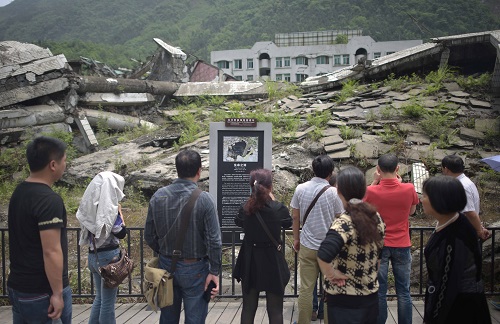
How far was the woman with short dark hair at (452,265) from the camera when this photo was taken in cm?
278

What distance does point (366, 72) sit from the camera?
51.1 feet

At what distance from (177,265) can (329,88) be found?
538 inches

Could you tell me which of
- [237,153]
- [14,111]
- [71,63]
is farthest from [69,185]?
[237,153]

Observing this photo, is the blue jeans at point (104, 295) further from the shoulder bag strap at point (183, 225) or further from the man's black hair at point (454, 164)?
the man's black hair at point (454, 164)

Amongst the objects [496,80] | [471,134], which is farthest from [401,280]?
[496,80]

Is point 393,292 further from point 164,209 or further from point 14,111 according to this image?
point 14,111

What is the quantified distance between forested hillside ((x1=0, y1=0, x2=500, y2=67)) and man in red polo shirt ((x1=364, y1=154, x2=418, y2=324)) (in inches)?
1686

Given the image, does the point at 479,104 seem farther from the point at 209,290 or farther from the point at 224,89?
the point at 209,290

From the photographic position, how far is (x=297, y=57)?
47094 millimetres

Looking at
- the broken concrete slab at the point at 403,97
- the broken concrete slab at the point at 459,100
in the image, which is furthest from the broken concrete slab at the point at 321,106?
the broken concrete slab at the point at 459,100

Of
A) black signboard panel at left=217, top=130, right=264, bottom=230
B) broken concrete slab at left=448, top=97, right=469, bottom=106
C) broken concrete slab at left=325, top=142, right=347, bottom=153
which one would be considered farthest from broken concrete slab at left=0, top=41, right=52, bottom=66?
broken concrete slab at left=448, top=97, right=469, bottom=106

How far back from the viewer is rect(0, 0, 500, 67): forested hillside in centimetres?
4855

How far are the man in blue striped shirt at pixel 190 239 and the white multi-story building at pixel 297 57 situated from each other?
43.1 m

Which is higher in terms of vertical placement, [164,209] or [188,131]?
[188,131]
